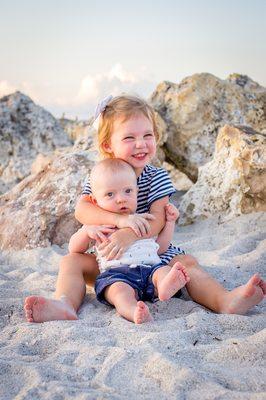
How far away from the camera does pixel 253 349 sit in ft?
7.11

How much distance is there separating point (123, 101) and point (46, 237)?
73.1 inches

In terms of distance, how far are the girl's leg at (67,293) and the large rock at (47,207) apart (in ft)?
4.79

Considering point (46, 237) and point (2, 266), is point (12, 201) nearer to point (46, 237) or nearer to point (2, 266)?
point (46, 237)

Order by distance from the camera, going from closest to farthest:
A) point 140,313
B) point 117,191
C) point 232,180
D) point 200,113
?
point 140,313 < point 117,191 < point 232,180 < point 200,113

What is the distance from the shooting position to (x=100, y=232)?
3.21 m

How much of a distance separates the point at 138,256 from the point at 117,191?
419 millimetres

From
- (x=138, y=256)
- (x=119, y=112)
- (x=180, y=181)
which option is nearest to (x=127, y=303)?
(x=138, y=256)

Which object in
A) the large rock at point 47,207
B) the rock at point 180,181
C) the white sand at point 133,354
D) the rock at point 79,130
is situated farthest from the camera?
the rock at point 180,181

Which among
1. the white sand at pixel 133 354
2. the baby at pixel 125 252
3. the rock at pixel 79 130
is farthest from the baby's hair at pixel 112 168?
the rock at pixel 79 130

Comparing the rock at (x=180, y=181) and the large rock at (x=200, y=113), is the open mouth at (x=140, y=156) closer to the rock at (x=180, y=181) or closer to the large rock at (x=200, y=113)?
the large rock at (x=200, y=113)

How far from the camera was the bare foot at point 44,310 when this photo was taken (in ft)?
8.87

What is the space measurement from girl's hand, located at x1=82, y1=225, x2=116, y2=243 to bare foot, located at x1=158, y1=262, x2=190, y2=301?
0.55 meters

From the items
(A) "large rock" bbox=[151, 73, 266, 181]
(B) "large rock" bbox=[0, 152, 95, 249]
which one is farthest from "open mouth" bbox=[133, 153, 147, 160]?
(A) "large rock" bbox=[151, 73, 266, 181]

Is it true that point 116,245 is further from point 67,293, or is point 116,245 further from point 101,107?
point 101,107
